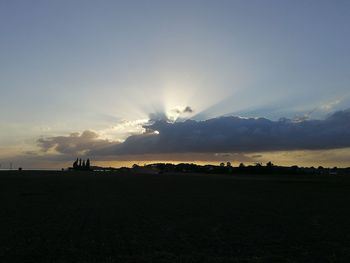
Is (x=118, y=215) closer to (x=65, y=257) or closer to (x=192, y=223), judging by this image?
(x=192, y=223)

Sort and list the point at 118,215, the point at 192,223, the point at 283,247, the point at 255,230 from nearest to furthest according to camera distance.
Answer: the point at 283,247, the point at 255,230, the point at 192,223, the point at 118,215

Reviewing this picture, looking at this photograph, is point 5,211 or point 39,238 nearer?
point 39,238

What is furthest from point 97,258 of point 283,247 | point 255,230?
point 255,230

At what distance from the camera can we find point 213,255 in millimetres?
16469

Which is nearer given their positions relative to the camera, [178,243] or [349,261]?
[349,261]

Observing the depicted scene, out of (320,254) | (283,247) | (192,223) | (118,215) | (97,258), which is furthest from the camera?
(118,215)

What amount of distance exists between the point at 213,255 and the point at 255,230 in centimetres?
699

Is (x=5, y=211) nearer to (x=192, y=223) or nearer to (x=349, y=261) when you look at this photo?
(x=192, y=223)

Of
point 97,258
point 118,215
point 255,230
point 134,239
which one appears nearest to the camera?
point 97,258

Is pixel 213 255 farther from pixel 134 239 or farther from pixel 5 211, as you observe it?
pixel 5 211

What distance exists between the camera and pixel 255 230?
75.3 ft

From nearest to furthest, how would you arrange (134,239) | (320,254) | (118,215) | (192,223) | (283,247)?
(320,254)
(283,247)
(134,239)
(192,223)
(118,215)

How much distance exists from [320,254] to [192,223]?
9.36 m

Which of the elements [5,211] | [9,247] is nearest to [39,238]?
[9,247]
